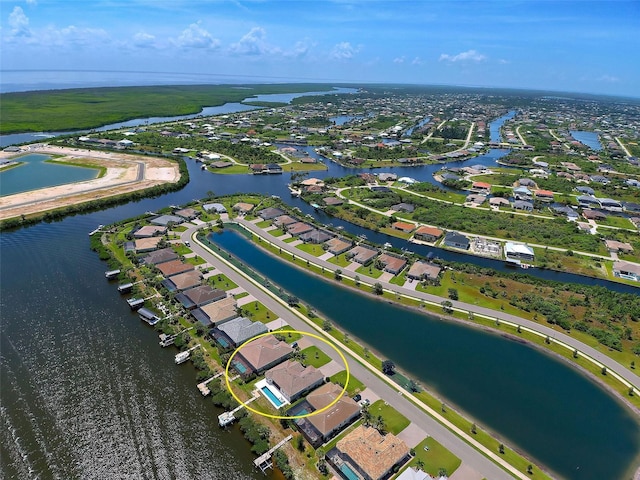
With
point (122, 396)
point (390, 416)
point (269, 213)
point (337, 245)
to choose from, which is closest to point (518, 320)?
point (390, 416)

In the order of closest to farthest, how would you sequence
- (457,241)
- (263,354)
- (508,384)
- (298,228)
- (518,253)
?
1. (263,354)
2. (508,384)
3. (518,253)
4. (457,241)
5. (298,228)

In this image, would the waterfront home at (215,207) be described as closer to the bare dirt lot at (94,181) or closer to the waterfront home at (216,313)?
the bare dirt lot at (94,181)

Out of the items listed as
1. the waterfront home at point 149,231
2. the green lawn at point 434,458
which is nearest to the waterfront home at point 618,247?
the green lawn at point 434,458

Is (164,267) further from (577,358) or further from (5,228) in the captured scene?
(577,358)

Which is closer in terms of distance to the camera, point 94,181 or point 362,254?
point 362,254

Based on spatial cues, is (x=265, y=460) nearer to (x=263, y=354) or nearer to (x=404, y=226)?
(x=263, y=354)
